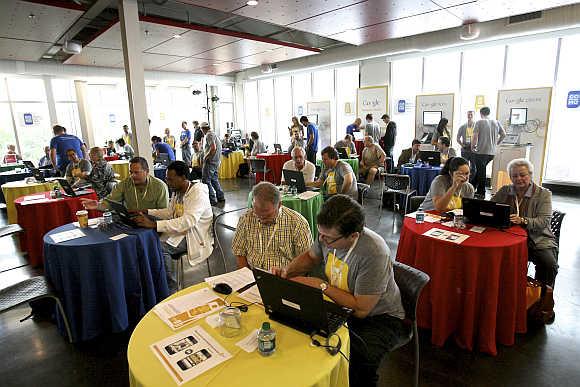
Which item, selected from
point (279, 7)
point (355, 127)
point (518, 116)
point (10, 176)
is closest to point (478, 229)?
point (279, 7)

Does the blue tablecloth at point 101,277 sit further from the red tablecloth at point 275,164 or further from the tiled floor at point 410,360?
the red tablecloth at point 275,164

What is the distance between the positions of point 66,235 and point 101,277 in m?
0.51

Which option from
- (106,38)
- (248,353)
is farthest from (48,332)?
(106,38)

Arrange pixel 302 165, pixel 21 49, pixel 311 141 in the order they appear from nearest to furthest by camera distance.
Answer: pixel 302 165
pixel 21 49
pixel 311 141

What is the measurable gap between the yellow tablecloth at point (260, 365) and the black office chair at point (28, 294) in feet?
4.72

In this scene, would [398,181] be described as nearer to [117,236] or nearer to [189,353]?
[117,236]

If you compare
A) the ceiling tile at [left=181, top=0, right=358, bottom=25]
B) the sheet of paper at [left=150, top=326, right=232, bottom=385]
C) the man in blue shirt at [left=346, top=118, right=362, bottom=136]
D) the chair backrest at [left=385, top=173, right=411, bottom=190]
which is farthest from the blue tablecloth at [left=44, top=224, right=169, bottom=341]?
the man in blue shirt at [left=346, top=118, right=362, bottom=136]

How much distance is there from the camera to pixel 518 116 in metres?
7.24

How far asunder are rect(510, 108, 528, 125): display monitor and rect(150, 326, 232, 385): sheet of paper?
819 centimetres

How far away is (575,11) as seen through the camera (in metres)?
5.80

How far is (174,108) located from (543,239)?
519 inches

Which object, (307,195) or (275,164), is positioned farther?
(275,164)

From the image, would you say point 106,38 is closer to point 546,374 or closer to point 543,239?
point 543,239

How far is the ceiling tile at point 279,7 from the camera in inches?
172
